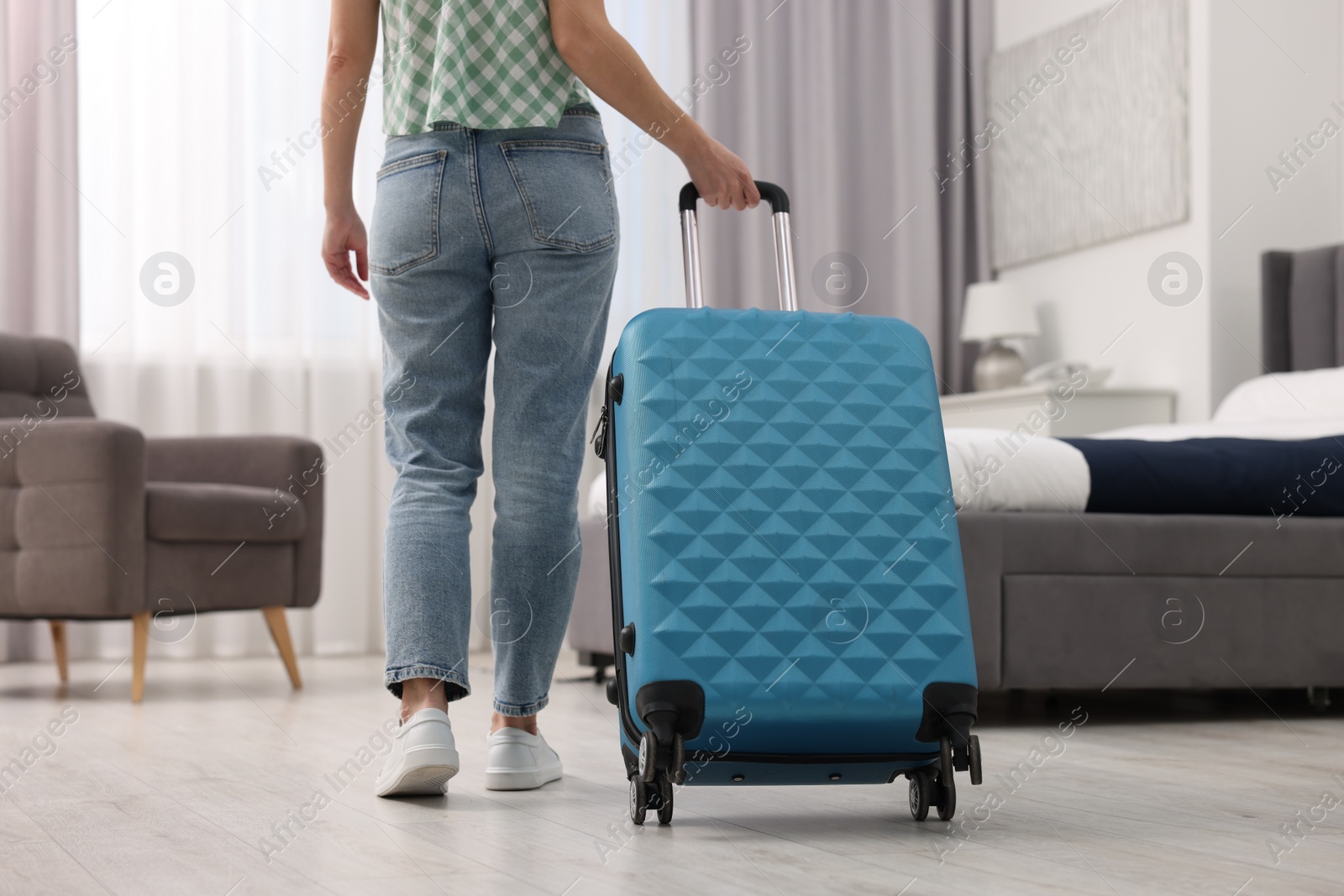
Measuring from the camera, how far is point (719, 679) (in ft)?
4.10

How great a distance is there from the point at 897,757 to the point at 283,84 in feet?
10.8

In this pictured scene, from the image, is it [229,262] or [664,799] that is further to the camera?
[229,262]

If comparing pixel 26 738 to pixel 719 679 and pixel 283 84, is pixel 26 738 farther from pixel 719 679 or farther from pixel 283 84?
pixel 283 84

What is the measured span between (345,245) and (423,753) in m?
0.61

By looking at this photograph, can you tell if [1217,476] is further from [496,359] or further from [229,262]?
[229,262]

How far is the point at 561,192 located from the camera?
1476 millimetres

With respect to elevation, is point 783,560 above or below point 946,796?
above

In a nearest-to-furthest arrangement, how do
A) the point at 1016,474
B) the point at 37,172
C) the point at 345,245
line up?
the point at 345,245 < the point at 1016,474 < the point at 37,172

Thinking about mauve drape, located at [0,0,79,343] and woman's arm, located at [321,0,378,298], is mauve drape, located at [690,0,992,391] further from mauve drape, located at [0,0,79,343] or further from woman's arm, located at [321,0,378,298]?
woman's arm, located at [321,0,378,298]

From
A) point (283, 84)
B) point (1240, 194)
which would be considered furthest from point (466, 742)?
point (1240, 194)

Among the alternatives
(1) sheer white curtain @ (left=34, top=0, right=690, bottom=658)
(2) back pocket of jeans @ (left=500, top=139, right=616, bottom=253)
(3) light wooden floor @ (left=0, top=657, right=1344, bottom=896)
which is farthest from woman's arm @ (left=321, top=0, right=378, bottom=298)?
(1) sheer white curtain @ (left=34, top=0, right=690, bottom=658)

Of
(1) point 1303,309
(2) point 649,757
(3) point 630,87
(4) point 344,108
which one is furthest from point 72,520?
(1) point 1303,309

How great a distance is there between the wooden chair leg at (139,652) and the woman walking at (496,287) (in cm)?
140

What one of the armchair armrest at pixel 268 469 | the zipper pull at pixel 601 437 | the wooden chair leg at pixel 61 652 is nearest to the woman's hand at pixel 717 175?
the zipper pull at pixel 601 437
